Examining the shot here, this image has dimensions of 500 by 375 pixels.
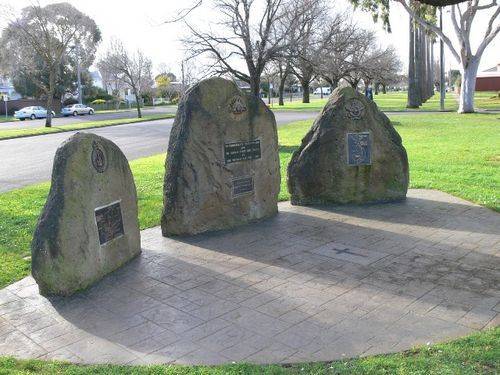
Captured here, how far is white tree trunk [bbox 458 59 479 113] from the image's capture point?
31.5m

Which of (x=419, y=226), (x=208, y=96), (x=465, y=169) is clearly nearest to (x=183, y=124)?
(x=208, y=96)

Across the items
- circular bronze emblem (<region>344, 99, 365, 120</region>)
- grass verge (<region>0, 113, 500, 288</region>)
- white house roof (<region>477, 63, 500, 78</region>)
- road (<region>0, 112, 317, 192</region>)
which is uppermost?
white house roof (<region>477, 63, 500, 78</region>)

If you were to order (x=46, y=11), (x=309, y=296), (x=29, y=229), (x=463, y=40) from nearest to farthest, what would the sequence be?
A: (x=309, y=296), (x=29, y=229), (x=463, y=40), (x=46, y=11)

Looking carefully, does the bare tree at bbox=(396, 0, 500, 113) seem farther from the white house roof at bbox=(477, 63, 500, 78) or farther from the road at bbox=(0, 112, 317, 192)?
the white house roof at bbox=(477, 63, 500, 78)

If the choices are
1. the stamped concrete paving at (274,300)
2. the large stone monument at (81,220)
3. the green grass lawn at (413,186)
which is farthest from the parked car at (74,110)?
the large stone monument at (81,220)

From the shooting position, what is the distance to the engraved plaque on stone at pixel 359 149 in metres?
9.09

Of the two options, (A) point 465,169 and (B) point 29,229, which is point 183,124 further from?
(A) point 465,169

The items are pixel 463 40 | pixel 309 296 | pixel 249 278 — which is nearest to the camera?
pixel 309 296

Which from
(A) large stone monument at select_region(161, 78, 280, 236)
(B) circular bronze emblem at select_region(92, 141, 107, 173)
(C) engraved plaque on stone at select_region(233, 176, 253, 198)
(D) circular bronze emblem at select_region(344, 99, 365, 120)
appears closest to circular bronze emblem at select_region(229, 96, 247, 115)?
(A) large stone monument at select_region(161, 78, 280, 236)

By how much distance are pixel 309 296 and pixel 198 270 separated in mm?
1523

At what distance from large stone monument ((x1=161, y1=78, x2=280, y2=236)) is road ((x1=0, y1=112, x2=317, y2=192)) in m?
6.56

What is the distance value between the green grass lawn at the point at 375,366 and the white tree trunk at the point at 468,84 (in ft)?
101

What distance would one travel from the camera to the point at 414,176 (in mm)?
11875

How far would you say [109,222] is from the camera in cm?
615
